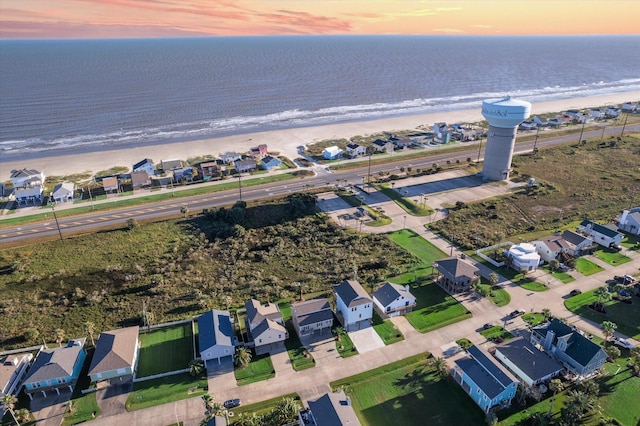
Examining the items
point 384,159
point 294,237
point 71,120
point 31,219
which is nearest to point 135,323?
point 294,237

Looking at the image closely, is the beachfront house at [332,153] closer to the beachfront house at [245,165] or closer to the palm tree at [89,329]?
the beachfront house at [245,165]

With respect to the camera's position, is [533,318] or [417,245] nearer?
[533,318]

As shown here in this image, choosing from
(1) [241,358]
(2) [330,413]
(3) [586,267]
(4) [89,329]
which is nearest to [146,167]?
(4) [89,329]

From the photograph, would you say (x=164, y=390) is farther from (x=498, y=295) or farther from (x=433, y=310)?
(x=498, y=295)

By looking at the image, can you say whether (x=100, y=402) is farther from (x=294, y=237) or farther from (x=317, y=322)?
(x=294, y=237)

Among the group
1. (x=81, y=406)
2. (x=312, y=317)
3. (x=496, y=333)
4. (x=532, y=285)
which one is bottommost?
(x=81, y=406)

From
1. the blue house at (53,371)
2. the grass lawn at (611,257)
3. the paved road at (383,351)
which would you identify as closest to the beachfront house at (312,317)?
the paved road at (383,351)
